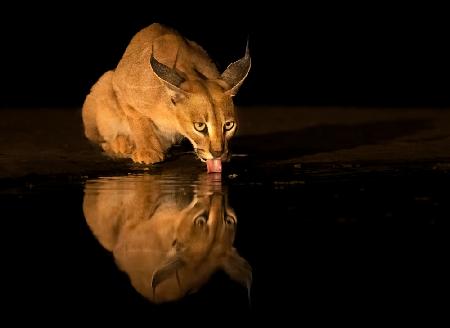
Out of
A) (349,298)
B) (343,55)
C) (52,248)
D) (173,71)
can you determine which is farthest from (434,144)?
(343,55)

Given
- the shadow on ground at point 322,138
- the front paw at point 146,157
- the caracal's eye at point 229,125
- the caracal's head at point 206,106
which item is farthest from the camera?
the shadow on ground at point 322,138

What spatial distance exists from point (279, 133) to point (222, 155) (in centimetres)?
338

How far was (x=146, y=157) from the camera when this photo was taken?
859 cm

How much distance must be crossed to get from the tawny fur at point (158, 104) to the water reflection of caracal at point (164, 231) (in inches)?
16.1

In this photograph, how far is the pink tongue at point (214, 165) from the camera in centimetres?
772

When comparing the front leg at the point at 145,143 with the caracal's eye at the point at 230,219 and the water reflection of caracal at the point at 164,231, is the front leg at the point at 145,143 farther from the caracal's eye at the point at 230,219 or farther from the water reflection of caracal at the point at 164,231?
the caracal's eye at the point at 230,219

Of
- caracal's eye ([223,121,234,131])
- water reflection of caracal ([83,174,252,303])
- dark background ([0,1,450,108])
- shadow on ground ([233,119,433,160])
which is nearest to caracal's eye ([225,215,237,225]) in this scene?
water reflection of caracal ([83,174,252,303])

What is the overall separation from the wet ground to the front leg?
133 millimetres

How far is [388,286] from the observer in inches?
168

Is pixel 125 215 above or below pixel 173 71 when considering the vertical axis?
below

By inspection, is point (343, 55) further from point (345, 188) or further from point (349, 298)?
point (349, 298)

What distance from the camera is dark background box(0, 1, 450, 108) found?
1636 cm

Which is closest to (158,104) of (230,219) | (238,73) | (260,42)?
(238,73)

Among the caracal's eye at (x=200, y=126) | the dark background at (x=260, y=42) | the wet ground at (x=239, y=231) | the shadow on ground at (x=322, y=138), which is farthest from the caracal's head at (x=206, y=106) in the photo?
the dark background at (x=260, y=42)
